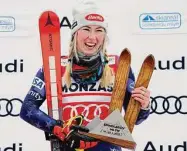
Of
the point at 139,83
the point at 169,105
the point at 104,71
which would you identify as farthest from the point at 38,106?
the point at 169,105

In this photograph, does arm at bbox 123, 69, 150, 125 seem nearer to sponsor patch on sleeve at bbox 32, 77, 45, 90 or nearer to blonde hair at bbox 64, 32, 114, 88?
blonde hair at bbox 64, 32, 114, 88

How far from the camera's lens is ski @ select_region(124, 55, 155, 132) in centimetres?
203

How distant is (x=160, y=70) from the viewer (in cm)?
208

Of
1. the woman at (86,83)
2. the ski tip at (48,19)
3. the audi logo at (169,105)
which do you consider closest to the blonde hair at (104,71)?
the woman at (86,83)

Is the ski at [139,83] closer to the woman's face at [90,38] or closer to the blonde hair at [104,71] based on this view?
the blonde hair at [104,71]

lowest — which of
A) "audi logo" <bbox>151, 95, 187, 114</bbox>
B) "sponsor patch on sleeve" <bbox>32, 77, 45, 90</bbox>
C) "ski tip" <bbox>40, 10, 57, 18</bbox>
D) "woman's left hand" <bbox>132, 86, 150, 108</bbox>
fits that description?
"audi logo" <bbox>151, 95, 187, 114</bbox>

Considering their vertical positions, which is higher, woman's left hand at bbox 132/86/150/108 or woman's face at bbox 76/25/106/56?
woman's face at bbox 76/25/106/56

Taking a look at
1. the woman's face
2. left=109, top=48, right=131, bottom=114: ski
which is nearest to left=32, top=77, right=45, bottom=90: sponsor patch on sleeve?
the woman's face

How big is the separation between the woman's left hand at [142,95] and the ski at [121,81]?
0.06 meters

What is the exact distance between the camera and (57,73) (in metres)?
2.05

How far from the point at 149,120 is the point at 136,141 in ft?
0.40

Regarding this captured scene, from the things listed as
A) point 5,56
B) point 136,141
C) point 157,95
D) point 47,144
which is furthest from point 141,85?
point 5,56

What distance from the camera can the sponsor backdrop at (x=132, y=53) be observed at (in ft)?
6.75

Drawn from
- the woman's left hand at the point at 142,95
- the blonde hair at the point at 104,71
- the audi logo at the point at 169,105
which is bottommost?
the audi logo at the point at 169,105
